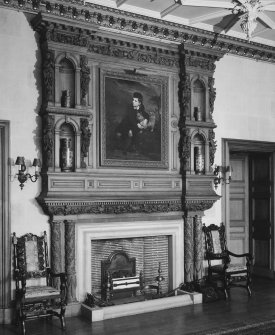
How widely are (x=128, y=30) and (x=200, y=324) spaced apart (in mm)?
4342

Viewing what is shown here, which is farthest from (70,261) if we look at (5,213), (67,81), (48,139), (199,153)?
(199,153)

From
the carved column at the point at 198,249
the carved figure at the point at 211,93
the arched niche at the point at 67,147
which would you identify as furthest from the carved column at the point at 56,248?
the carved figure at the point at 211,93

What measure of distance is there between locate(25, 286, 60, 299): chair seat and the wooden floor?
17.1 inches

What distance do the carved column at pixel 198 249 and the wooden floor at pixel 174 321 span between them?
1.87ft

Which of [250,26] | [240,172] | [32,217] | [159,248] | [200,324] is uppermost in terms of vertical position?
[250,26]

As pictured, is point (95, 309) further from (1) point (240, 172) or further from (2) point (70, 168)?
(1) point (240, 172)

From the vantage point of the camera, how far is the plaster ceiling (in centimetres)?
657

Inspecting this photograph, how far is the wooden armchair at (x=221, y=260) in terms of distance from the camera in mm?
7379

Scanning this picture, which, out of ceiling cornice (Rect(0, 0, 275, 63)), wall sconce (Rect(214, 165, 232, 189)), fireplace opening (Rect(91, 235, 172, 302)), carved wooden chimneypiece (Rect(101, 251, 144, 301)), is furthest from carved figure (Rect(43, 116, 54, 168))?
wall sconce (Rect(214, 165, 232, 189))

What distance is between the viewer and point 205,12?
23.6 ft

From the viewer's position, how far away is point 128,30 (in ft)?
23.4

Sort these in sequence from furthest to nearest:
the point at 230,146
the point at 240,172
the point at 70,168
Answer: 1. the point at 240,172
2. the point at 230,146
3. the point at 70,168

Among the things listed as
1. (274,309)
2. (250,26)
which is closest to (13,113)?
(250,26)

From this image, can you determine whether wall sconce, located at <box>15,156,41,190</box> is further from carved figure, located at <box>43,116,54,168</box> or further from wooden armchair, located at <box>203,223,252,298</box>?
wooden armchair, located at <box>203,223,252,298</box>
